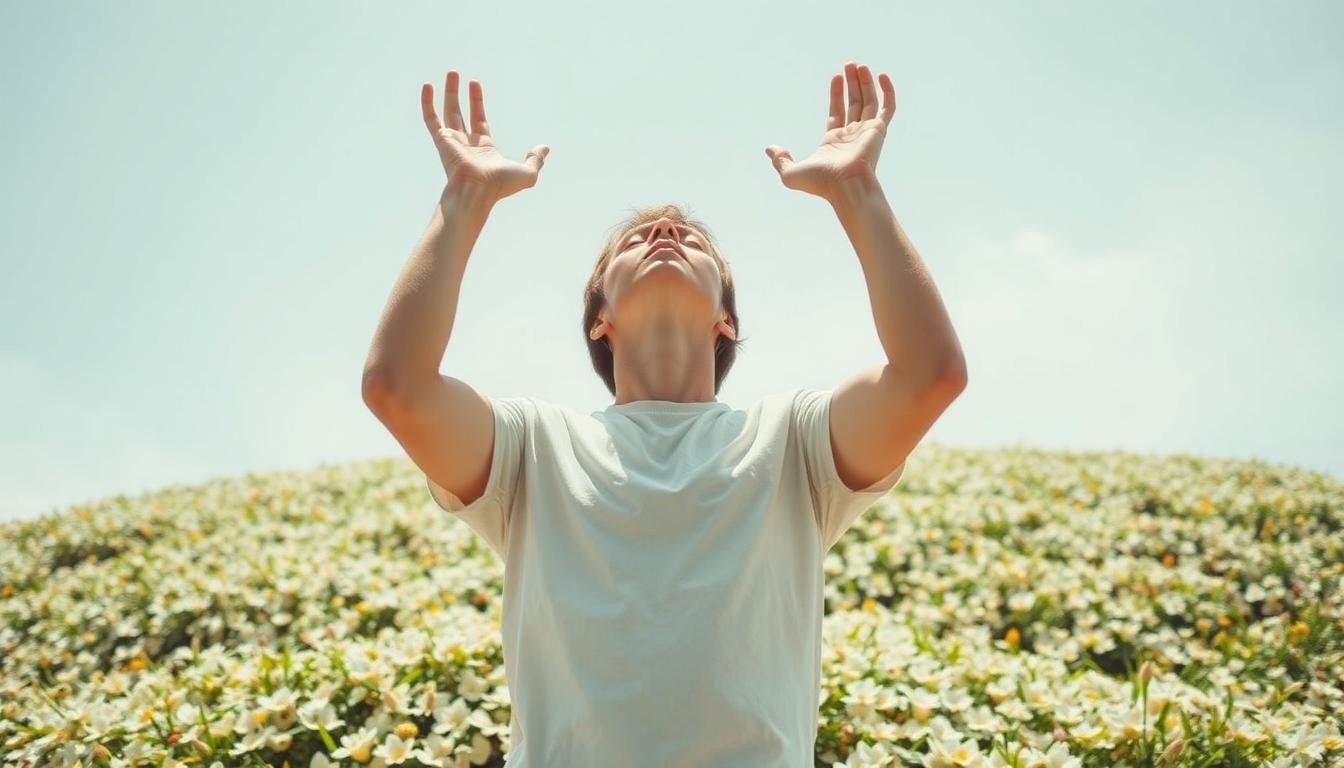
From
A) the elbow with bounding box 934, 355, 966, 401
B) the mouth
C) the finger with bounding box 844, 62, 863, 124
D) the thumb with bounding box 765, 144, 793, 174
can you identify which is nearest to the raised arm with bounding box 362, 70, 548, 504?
the mouth

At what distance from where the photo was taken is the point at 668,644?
4.93ft

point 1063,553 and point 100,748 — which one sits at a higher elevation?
point 1063,553

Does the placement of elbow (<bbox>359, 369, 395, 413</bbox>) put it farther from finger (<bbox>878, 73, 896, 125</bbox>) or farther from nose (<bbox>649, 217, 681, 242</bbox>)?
finger (<bbox>878, 73, 896, 125</bbox>)

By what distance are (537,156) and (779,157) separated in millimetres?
624

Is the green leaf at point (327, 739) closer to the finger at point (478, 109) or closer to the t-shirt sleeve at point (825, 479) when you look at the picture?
the t-shirt sleeve at point (825, 479)

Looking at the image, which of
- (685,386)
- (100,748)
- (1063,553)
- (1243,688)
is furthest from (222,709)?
(1063,553)

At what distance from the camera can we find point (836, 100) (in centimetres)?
205

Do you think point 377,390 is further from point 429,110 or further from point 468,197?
point 429,110

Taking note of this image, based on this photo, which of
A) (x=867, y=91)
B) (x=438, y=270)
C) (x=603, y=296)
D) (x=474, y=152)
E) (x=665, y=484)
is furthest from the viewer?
(x=603, y=296)

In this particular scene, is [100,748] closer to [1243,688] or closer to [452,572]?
[452,572]

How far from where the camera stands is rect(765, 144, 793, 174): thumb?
6.40ft

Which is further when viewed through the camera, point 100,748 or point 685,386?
point 100,748

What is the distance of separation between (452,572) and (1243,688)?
381 centimetres

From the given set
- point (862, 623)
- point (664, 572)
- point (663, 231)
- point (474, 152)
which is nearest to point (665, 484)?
point (664, 572)
